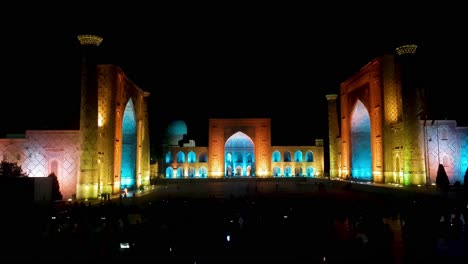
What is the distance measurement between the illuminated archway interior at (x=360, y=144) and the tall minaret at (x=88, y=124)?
2001 centimetres

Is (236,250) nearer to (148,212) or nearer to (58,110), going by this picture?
(148,212)

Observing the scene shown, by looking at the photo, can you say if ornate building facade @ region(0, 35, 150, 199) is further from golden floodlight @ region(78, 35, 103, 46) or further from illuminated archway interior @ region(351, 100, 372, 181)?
illuminated archway interior @ region(351, 100, 372, 181)

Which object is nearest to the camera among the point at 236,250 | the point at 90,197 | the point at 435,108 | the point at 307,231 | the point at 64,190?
the point at 236,250

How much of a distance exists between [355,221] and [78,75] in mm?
16873

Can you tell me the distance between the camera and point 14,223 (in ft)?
29.9

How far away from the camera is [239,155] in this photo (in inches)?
1672

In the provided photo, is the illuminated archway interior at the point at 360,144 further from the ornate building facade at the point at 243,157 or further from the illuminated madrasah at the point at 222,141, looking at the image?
the ornate building facade at the point at 243,157

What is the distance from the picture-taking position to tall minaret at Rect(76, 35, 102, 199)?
54.7ft

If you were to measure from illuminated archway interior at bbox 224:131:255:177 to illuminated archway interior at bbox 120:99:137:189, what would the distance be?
18354mm

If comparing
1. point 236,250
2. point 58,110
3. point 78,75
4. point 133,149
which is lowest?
point 236,250

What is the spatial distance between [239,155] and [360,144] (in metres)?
14.7

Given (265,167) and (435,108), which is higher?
(435,108)

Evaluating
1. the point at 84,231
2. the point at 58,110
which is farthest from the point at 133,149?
the point at 84,231

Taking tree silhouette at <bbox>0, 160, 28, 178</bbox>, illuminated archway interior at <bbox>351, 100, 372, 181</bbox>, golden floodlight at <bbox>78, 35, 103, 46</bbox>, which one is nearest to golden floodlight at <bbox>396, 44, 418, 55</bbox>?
illuminated archway interior at <bbox>351, 100, 372, 181</bbox>
